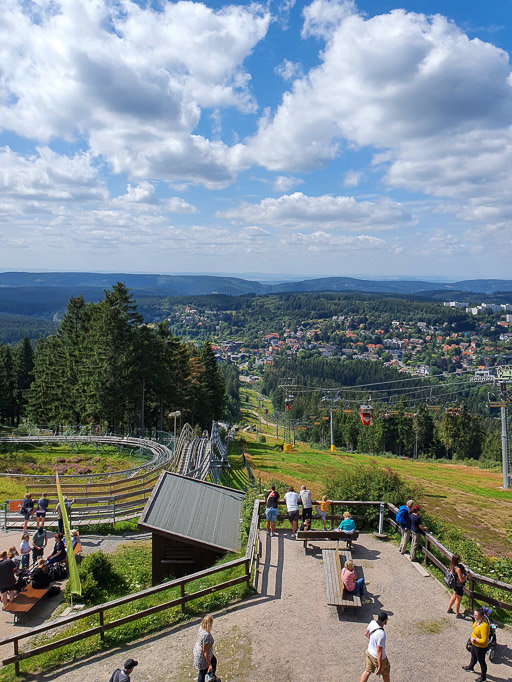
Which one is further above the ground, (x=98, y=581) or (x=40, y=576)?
(x=40, y=576)

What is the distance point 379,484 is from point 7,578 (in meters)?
10.9

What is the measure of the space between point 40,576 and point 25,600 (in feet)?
2.34

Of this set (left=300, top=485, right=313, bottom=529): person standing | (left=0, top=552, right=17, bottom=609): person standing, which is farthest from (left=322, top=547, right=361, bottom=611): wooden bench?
(left=0, top=552, right=17, bottom=609): person standing

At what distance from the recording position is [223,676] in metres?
7.66

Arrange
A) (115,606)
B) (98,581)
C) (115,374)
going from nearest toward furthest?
(115,606) < (98,581) < (115,374)

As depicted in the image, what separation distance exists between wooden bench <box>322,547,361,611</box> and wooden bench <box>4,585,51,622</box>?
7156mm

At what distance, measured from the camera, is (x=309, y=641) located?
8492 millimetres

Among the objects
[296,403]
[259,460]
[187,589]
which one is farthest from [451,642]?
[296,403]

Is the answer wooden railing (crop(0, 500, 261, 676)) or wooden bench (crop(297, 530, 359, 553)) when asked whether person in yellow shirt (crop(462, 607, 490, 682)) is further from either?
wooden railing (crop(0, 500, 261, 676))

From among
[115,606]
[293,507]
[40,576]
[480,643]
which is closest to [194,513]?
[293,507]

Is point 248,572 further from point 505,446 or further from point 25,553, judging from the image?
point 505,446

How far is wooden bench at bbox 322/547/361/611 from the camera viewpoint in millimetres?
9281

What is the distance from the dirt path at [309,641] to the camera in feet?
25.6

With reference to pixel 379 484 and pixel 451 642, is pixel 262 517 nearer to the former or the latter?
pixel 379 484
